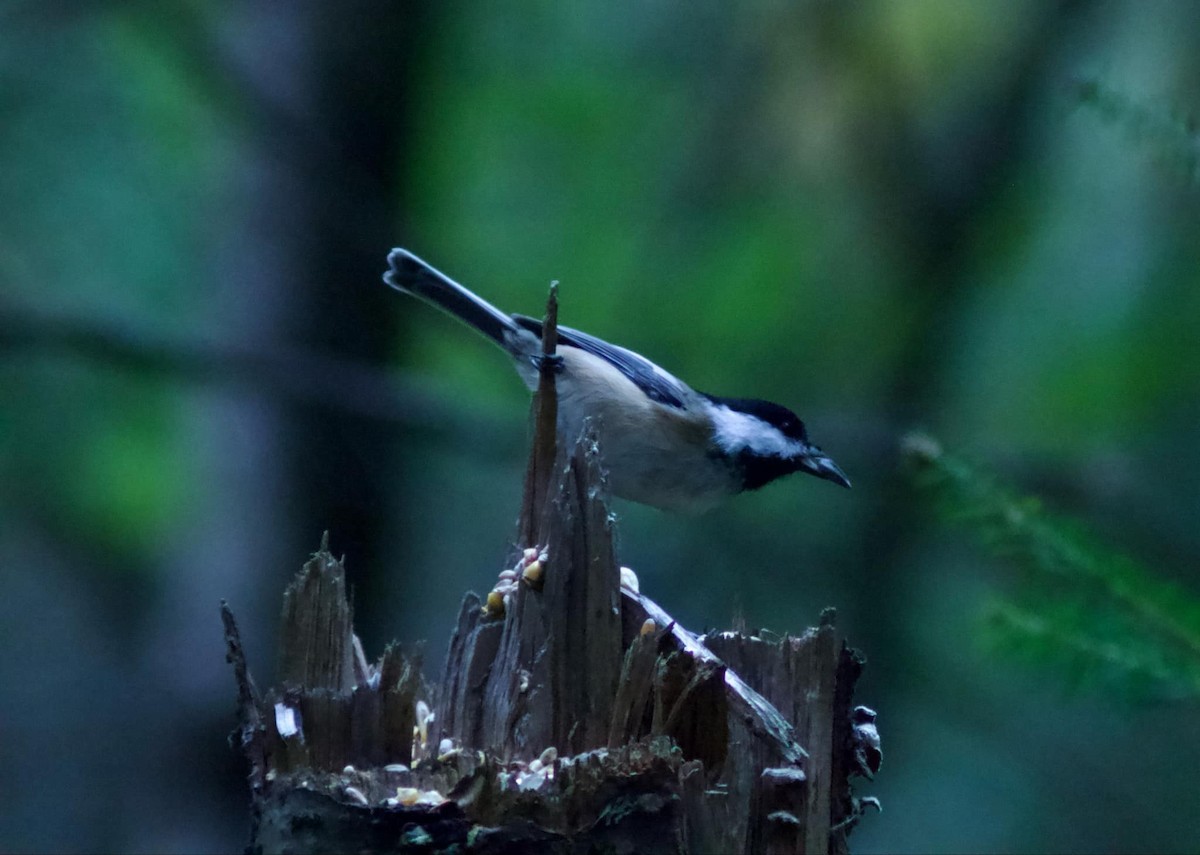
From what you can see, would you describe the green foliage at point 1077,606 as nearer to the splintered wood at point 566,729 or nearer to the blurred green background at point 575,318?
the splintered wood at point 566,729

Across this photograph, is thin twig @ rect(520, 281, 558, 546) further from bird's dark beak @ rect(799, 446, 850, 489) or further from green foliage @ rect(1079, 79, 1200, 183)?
bird's dark beak @ rect(799, 446, 850, 489)

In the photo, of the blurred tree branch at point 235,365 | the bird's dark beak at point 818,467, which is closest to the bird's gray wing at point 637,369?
the bird's dark beak at point 818,467

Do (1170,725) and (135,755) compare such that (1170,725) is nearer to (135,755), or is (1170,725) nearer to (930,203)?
(930,203)

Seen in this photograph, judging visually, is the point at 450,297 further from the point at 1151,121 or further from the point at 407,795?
the point at 1151,121

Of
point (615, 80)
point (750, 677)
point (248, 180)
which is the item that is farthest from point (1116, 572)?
point (615, 80)

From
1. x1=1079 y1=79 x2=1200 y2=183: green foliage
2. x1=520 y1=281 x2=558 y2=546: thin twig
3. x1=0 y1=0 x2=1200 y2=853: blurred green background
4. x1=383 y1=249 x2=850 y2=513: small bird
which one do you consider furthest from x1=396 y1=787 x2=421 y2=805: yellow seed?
x1=0 y1=0 x2=1200 y2=853: blurred green background

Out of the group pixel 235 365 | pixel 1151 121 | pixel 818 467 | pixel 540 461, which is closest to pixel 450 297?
pixel 818 467
